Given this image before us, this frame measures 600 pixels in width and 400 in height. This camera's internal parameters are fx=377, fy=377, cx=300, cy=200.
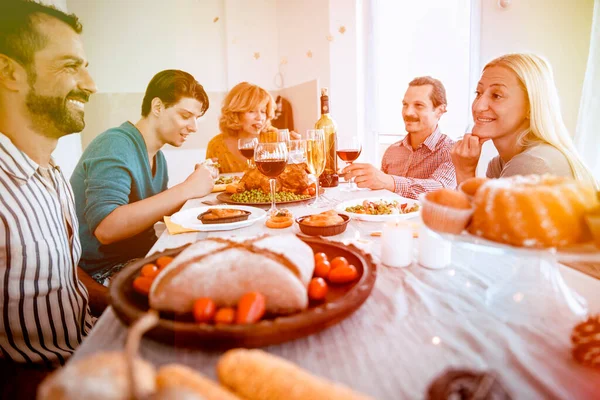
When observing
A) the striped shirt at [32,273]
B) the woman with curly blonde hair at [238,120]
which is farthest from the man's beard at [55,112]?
the woman with curly blonde hair at [238,120]

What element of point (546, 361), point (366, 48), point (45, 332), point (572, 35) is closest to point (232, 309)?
point (546, 361)

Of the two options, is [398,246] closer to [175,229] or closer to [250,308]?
[250,308]

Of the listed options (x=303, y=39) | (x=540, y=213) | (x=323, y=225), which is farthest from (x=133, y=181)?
(x=303, y=39)

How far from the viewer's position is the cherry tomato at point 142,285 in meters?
Result: 0.73

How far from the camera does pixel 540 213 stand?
0.64m

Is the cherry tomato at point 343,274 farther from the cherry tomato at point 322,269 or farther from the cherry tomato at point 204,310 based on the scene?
the cherry tomato at point 204,310

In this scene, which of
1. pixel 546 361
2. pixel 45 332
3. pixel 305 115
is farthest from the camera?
pixel 305 115

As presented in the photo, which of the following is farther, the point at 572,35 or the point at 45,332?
the point at 572,35

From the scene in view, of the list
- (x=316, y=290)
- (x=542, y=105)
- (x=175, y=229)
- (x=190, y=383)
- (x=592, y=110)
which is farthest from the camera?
(x=592, y=110)

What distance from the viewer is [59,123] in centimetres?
137

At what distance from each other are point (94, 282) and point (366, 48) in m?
3.72

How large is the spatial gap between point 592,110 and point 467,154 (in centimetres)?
126

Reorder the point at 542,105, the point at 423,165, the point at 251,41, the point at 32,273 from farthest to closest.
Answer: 1. the point at 251,41
2. the point at 423,165
3. the point at 542,105
4. the point at 32,273

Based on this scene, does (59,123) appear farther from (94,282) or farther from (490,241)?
(490,241)
